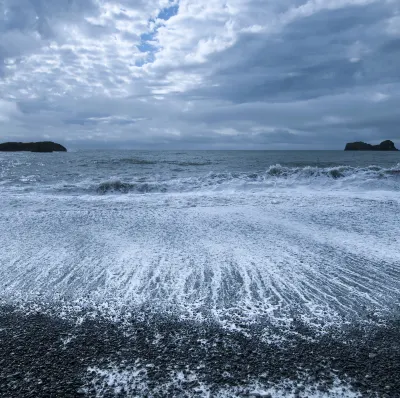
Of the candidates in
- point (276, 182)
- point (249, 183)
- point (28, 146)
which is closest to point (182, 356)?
point (249, 183)

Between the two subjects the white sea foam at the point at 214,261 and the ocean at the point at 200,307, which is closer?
the ocean at the point at 200,307

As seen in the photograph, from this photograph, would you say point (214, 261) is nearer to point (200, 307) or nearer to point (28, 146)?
point (200, 307)

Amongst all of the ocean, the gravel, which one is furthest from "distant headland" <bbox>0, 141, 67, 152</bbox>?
the gravel

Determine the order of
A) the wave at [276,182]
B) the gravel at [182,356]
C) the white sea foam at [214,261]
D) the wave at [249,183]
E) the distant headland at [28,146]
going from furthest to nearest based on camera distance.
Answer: the distant headland at [28,146], the wave at [276,182], the wave at [249,183], the white sea foam at [214,261], the gravel at [182,356]

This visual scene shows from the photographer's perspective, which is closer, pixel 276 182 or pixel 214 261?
pixel 214 261

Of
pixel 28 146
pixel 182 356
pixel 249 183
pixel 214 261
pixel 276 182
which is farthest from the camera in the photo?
pixel 28 146

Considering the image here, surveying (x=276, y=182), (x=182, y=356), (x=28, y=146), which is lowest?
(x=182, y=356)

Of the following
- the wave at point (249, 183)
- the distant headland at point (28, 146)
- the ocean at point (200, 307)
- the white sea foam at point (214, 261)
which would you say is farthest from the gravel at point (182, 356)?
the distant headland at point (28, 146)

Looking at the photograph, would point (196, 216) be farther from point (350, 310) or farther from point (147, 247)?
point (350, 310)

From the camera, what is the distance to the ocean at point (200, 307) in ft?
7.13

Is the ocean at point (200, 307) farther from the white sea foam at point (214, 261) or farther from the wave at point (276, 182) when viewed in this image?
the wave at point (276, 182)

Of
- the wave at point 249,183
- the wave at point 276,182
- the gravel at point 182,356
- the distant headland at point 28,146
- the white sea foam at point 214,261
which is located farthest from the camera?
the distant headland at point 28,146

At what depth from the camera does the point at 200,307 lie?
3.15m

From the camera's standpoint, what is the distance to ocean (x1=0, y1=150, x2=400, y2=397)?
2.17 metres
